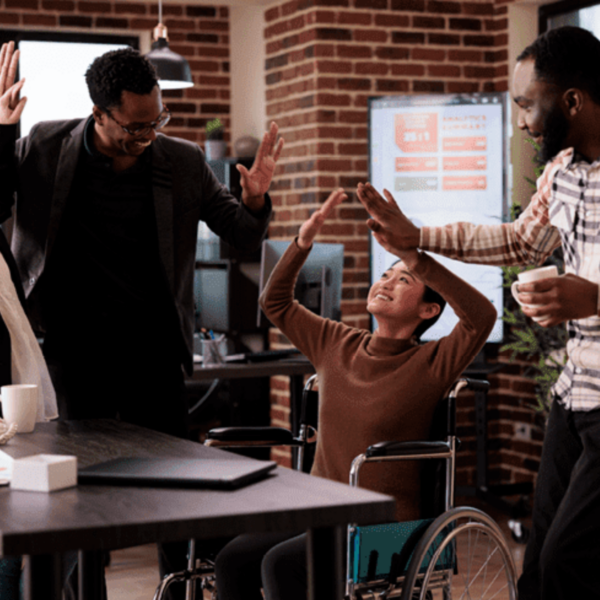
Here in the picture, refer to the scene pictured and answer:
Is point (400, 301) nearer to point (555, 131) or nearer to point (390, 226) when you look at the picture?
point (390, 226)

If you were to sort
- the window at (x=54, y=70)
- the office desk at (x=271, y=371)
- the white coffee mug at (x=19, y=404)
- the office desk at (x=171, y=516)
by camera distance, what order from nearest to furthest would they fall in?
1. the office desk at (x=171, y=516)
2. the white coffee mug at (x=19, y=404)
3. the office desk at (x=271, y=371)
4. the window at (x=54, y=70)

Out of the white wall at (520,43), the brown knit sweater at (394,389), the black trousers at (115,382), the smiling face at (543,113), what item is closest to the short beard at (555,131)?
the smiling face at (543,113)

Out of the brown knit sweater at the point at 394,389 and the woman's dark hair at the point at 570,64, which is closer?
the woman's dark hair at the point at 570,64

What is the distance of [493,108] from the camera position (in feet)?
15.3

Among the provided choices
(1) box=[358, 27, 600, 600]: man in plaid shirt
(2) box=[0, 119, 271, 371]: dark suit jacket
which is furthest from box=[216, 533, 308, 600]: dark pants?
(2) box=[0, 119, 271, 371]: dark suit jacket

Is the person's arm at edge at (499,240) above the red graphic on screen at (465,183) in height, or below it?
below

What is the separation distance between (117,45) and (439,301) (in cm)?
377

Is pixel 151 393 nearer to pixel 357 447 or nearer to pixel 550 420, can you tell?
pixel 357 447

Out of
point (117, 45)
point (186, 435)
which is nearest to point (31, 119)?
point (117, 45)

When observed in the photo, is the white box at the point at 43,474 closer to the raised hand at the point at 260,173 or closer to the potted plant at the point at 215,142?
the raised hand at the point at 260,173

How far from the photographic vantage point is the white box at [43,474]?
5.17ft

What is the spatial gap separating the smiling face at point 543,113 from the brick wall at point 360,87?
2920 millimetres

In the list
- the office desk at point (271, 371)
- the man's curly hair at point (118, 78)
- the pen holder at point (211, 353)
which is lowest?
the office desk at point (271, 371)

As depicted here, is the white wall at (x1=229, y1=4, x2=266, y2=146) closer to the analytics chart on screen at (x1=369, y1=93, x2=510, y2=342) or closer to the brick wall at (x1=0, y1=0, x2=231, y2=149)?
the brick wall at (x1=0, y1=0, x2=231, y2=149)
